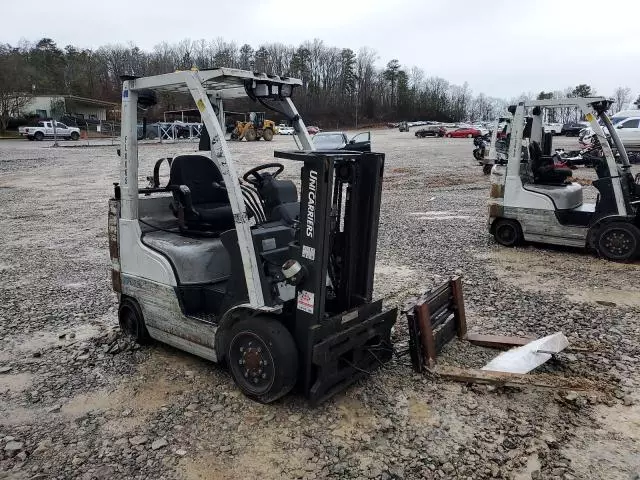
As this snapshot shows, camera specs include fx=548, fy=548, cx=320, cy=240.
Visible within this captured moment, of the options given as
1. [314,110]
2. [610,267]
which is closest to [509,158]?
[610,267]

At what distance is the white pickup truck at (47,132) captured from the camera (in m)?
43.1

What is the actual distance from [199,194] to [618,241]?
19.4 feet

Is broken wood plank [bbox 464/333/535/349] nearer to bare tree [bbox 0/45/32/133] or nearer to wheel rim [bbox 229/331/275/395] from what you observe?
wheel rim [bbox 229/331/275/395]

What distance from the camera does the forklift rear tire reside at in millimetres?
3459

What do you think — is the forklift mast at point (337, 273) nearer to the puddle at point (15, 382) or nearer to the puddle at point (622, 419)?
the puddle at point (622, 419)

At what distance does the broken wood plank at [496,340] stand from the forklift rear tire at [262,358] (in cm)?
190

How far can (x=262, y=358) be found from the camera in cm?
357

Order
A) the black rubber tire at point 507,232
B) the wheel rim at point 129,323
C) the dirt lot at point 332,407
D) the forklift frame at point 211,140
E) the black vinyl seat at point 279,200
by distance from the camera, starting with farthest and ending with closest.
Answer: the black rubber tire at point 507,232, the wheel rim at point 129,323, the black vinyl seat at point 279,200, the forklift frame at point 211,140, the dirt lot at point 332,407

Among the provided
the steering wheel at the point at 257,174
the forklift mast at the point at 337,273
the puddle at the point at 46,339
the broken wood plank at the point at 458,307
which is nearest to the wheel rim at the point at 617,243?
the broken wood plank at the point at 458,307

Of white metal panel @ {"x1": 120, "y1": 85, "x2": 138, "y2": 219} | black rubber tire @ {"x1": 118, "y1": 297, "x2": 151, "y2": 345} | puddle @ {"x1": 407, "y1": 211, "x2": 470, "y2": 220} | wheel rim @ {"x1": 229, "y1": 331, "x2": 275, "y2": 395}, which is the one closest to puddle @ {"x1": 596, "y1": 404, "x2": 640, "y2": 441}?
wheel rim @ {"x1": 229, "y1": 331, "x2": 275, "y2": 395}

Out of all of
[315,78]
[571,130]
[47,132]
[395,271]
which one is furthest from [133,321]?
[315,78]

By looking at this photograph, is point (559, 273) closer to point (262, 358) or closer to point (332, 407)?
point (332, 407)

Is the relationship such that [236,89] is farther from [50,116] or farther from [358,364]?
[50,116]

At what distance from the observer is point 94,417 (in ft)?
11.9
